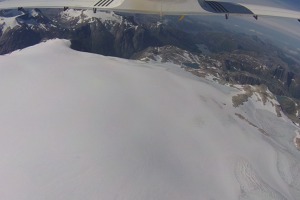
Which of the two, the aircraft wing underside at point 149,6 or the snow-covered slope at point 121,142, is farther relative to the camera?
the snow-covered slope at point 121,142

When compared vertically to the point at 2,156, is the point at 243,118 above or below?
below

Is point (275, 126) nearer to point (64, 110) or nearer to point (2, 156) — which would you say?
point (64, 110)

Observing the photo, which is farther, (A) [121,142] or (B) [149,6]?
(A) [121,142]

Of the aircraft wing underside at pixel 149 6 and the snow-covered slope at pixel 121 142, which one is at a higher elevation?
the aircraft wing underside at pixel 149 6

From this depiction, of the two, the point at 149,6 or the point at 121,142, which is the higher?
the point at 149,6

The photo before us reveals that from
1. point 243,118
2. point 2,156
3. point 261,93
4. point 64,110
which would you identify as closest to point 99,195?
point 2,156

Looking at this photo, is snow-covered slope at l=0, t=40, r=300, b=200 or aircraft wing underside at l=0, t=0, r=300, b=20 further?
snow-covered slope at l=0, t=40, r=300, b=200

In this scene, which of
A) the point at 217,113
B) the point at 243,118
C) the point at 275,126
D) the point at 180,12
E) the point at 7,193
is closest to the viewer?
the point at 7,193

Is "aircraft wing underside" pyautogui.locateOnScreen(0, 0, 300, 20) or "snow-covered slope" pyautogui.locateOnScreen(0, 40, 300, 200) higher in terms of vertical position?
"aircraft wing underside" pyautogui.locateOnScreen(0, 0, 300, 20)
